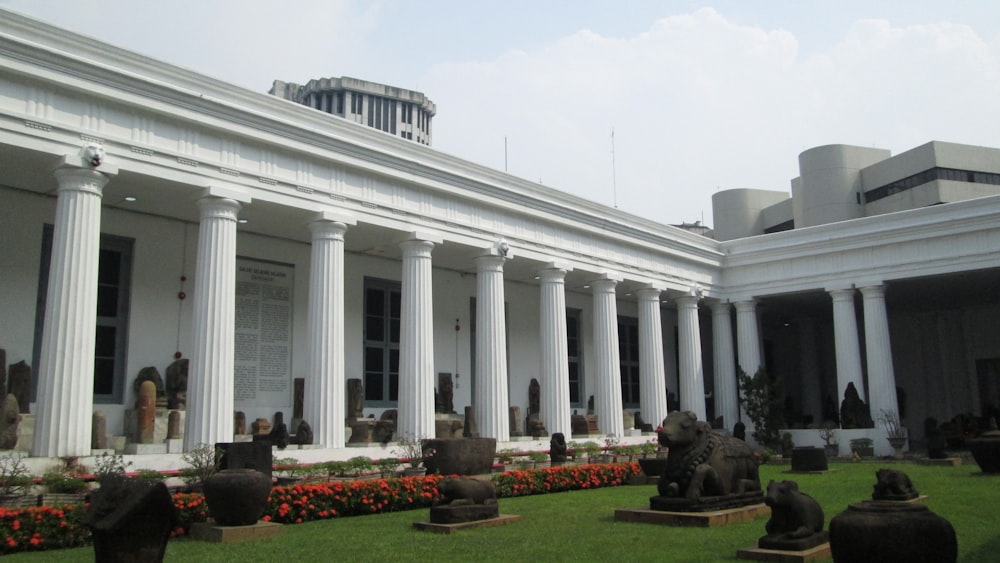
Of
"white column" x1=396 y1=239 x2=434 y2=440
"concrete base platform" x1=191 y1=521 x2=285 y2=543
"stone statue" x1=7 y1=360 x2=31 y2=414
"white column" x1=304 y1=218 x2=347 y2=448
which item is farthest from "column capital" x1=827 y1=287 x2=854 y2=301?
"stone statue" x1=7 y1=360 x2=31 y2=414

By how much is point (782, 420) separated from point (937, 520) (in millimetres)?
28306

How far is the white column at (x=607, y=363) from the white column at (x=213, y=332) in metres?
14.7

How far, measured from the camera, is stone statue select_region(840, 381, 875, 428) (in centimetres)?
3119

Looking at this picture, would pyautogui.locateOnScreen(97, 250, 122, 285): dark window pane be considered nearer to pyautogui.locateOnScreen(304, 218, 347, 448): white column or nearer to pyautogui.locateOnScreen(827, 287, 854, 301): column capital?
pyautogui.locateOnScreen(304, 218, 347, 448): white column

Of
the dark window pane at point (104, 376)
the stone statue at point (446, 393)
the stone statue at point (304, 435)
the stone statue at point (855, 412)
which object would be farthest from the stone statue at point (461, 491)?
the stone statue at point (855, 412)

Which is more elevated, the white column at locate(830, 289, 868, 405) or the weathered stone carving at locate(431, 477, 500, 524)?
the white column at locate(830, 289, 868, 405)

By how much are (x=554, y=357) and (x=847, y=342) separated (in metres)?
12.9

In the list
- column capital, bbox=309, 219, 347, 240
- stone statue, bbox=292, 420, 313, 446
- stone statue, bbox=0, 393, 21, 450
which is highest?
column capital, bbox=309, 219, 347, 240

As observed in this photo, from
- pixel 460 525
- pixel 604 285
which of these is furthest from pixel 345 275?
pixel 460 525

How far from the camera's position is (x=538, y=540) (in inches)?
433

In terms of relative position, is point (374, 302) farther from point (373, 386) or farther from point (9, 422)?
point (9, 422)

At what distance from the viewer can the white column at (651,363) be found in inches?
1284

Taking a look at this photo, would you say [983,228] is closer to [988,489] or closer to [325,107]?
[988,489]

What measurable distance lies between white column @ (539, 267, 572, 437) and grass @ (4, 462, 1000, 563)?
12.2m
